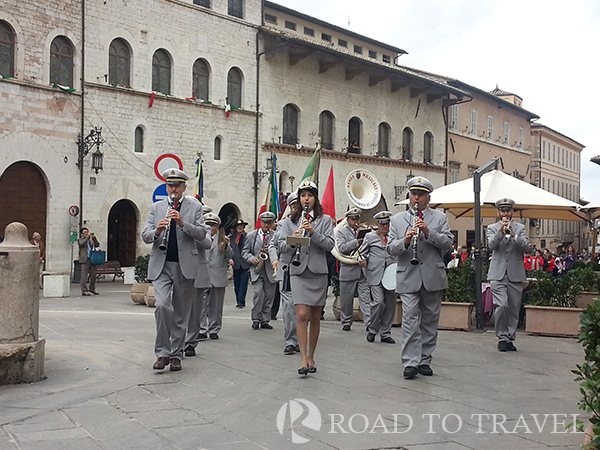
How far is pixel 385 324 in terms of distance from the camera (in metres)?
10.1

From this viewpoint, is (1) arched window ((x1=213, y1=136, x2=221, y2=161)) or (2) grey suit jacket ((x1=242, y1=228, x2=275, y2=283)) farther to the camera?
(1) arched window ((x1=213, y1=136, x2=221, y2=161))

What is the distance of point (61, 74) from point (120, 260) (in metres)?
7.24

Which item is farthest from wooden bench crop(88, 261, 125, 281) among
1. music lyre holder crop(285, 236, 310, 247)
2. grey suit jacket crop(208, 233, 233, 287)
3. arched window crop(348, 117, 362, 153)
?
music lyre holder crop(285, 236, 310, 247)

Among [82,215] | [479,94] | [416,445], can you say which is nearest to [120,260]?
[82,215]

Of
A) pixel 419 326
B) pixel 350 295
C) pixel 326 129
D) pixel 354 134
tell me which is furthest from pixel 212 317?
pixel 354 134

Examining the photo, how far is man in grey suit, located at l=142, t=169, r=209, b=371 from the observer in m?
7.31

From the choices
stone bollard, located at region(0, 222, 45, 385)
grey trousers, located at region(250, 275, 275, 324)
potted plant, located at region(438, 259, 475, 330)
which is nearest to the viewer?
stone bollard, located at region(0, 222, 45, 385)

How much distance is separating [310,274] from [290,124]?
2447cm

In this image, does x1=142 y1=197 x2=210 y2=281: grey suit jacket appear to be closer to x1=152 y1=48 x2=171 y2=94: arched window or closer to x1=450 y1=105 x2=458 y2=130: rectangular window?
x1=152 y1=48 x2=171 y2=94: arched window

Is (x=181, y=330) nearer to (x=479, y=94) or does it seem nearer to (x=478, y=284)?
(x=478, y=284)

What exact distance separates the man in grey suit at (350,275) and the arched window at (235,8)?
772 inches

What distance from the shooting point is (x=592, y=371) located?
396 centimetres

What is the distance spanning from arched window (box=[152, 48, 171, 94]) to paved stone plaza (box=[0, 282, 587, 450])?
58.0ft

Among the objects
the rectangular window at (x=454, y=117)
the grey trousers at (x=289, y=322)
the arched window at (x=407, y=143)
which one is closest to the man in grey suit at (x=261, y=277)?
the grey trousers at (x=289, y=322)
